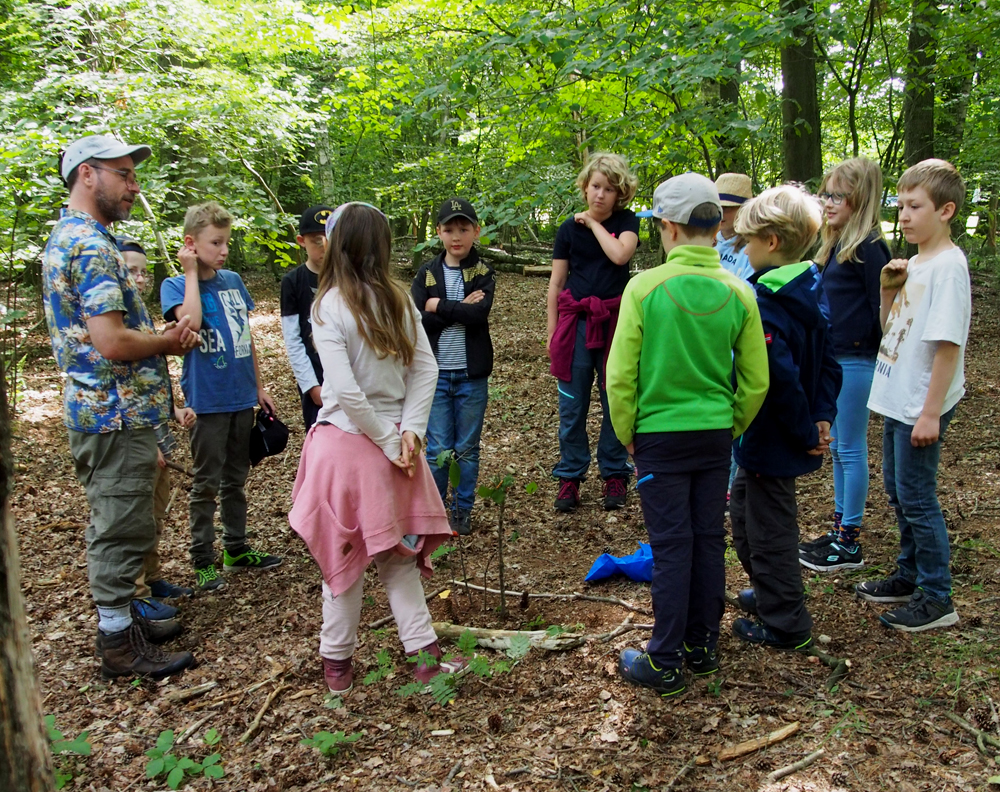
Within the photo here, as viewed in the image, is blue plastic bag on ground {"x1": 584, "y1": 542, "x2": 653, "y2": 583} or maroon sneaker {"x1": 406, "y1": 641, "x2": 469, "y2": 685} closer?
maroon sneaker {"x1": 406, "y1": 641, "x2": 469, "y2": 685}

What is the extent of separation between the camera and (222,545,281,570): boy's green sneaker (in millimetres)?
4430

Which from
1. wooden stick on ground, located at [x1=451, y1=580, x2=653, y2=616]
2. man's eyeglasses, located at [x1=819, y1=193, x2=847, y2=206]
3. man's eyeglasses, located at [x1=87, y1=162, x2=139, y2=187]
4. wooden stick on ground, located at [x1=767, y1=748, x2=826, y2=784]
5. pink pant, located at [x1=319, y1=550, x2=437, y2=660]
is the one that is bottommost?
wooden stick on ground, located at [x1=767, y1=748, x2=826, y2=784]

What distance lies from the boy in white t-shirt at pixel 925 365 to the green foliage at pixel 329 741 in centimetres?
244

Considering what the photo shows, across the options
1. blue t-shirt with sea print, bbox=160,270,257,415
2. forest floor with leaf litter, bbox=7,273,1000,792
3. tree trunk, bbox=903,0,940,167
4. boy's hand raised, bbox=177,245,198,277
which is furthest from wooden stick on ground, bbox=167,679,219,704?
tree trunk, bbox=903,0,940,167

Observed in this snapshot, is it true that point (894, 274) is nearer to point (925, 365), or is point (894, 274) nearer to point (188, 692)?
point (925, 365)

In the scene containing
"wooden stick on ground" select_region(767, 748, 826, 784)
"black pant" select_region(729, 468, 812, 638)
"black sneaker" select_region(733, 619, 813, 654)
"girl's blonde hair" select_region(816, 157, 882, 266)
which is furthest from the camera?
"girl's blonde hair" select_region(816, 157, 882, 266)

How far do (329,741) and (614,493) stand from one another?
2.83 metres

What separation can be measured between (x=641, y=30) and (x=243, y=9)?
6397 mm

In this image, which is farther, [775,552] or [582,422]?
[582,422]

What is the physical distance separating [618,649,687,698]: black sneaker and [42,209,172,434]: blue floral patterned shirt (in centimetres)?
245

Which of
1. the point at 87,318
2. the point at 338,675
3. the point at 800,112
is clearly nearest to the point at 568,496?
the point at 338,675

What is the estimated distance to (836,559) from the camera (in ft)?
12.9

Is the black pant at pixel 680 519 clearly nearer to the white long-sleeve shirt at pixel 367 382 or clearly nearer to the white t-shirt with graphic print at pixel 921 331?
the white long-sleeve shirt at pixel 367 382

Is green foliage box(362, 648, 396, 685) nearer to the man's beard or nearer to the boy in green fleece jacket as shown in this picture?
the boy in green fleece jacket
